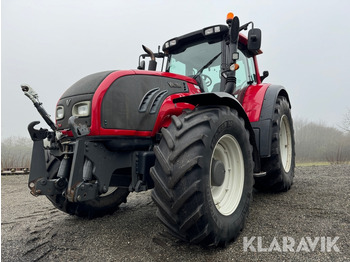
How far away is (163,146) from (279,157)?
2.19 meters

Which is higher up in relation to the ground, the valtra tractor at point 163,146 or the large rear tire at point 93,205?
the valtra tractor at point 163,146

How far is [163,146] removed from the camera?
2.15m

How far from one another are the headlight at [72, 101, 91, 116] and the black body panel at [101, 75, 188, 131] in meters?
0.14

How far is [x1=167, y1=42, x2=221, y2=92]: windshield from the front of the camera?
3358 millimetres

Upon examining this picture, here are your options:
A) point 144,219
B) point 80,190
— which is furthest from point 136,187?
point 144,219

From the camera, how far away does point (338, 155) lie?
10695 millimetres

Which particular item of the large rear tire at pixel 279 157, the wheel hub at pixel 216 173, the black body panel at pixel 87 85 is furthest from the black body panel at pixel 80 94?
the large rear tire at pixel 279 157

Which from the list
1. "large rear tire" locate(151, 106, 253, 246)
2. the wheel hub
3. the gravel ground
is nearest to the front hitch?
the gravel ground

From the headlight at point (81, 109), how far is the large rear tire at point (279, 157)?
7.97ft

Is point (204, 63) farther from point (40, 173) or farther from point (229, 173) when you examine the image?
point (40, 173)

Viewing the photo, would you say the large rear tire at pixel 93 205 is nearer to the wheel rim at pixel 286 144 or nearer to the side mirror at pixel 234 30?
the side mirror at pixel 234 30

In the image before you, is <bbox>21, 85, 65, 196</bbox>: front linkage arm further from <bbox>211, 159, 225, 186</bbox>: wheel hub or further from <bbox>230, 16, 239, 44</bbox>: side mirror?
<bbox>230, 16, 239, 44</bbox>: side mirror

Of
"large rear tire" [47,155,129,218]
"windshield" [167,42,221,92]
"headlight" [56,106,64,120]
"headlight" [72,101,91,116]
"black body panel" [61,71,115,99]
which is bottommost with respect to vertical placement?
"large rear tire" [47,155,129,218]

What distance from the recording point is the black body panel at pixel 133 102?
94.0 inches
